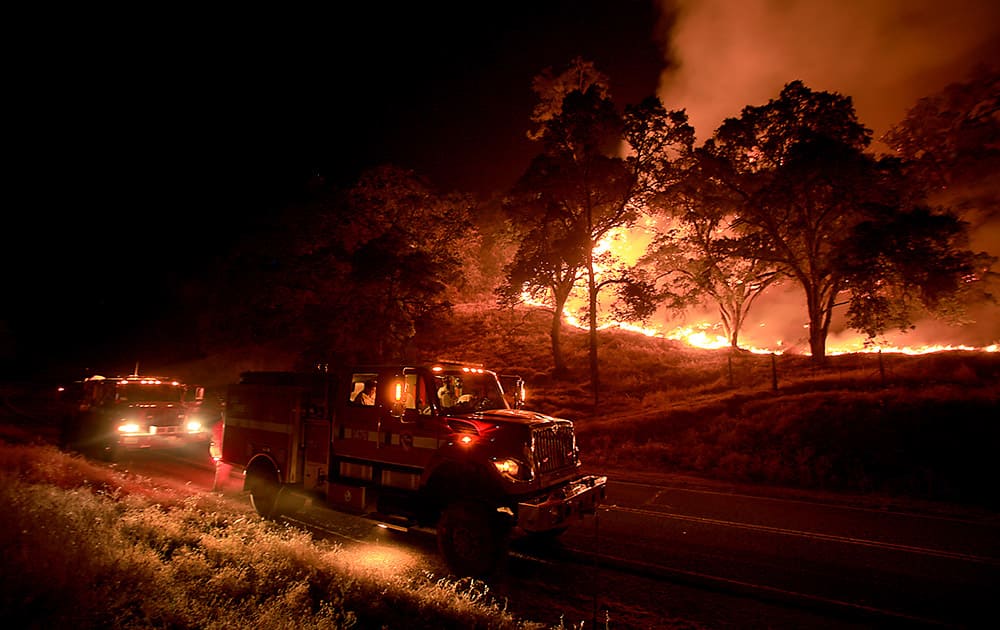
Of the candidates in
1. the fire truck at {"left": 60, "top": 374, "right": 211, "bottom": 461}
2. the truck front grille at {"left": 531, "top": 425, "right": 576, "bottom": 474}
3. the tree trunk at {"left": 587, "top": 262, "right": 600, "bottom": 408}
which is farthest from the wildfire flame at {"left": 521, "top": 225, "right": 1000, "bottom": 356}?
the truck front grille at {"left": 531, "top": 425, "right": 576, "bottom": 474}

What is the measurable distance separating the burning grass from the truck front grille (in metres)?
1.80

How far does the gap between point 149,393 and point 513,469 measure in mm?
13691

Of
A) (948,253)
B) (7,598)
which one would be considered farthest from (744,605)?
(948,253)

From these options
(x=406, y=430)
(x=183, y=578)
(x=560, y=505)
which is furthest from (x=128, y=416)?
(x=560, y=505)

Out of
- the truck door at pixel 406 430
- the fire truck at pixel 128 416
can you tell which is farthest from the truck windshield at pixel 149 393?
the truck door at pixel 406 430

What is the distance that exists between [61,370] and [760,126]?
58367mm

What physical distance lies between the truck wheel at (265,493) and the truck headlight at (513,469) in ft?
16.4

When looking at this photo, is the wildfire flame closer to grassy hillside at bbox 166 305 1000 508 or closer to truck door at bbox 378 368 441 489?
grassy hillside at bbox 166 305 1000 508

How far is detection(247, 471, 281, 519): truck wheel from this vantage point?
935cm

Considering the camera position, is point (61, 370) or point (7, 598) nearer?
point (7, 598)

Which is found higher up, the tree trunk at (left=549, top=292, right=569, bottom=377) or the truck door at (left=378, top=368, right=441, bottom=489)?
the tree trunk at (left=549, top=292, right=569, bottom=377)

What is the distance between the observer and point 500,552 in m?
6.68

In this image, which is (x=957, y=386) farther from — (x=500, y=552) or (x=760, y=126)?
(x=500, y=552)

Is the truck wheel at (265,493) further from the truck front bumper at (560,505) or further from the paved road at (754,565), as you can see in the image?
the truck front bumper at (560,505)
